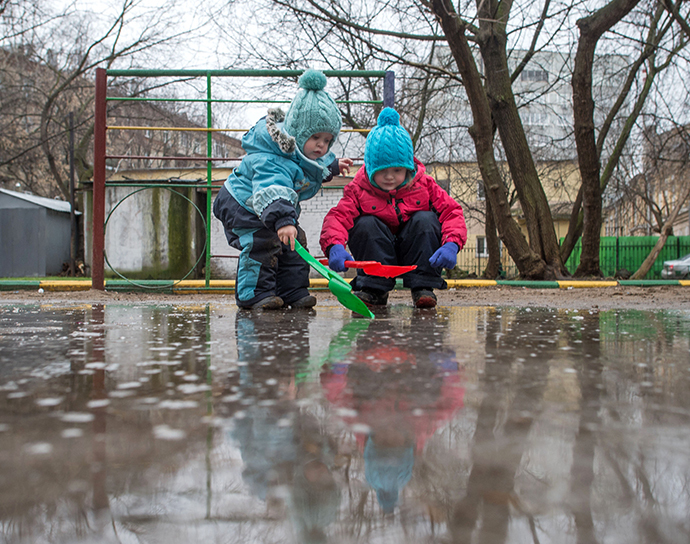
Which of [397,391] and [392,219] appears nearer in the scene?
[397,391]

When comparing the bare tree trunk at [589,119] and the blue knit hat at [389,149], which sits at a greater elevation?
the bare tree trunk at [589,119]

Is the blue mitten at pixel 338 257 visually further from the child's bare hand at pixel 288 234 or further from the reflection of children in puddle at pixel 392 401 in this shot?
the reflection of children in puddle at pixel 392 401

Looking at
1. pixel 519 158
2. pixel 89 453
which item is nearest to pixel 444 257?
pixel 89 453

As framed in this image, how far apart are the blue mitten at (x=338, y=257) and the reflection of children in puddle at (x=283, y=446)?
123 centimetres

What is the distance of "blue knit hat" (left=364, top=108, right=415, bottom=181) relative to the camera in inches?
97.8

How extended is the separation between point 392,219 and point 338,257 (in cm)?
39

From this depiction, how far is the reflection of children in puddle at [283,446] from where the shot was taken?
1.63ft

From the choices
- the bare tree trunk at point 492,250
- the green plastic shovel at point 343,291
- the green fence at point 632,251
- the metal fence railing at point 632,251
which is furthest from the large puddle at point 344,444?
the green fence at point 632,251

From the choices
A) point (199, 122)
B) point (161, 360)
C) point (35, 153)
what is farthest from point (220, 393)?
point (35, 153)

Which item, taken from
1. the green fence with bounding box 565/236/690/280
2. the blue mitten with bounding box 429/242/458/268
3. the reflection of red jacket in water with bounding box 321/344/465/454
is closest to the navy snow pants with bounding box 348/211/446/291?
the blue mitten with bounding box 429/242/458/268

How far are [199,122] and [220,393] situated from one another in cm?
1211

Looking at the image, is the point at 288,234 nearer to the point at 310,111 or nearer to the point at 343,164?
the point at 310,111

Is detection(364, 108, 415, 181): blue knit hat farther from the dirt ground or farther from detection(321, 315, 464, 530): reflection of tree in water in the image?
detection(321, 315, 464, 530): reflection of tree in water

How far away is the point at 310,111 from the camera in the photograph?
8.00ft
